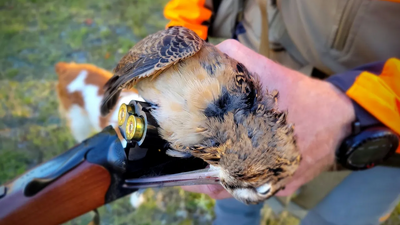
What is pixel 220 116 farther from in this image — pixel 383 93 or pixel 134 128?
pixel 383 93

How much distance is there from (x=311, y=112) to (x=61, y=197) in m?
1.04

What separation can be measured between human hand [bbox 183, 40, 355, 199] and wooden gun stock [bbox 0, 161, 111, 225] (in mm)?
364

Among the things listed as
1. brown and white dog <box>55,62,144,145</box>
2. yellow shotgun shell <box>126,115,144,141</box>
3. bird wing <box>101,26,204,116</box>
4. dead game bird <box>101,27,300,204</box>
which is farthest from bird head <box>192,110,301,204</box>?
brown and white dog <box>55,62,144,145</box>

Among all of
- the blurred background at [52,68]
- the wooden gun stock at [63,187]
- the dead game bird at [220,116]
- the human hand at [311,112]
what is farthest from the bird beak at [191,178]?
the blurred background at [52,68]

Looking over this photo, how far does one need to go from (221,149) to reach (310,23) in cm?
113

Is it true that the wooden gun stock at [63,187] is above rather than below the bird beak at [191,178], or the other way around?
below

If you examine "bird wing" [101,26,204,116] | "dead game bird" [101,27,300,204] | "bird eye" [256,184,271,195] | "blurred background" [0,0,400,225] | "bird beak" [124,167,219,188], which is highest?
"bird wing" [101,26,204,116]

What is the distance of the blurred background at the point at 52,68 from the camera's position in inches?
105

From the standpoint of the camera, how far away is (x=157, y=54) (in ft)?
3.09

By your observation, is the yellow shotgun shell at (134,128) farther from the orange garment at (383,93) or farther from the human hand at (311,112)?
the orange garment at (383,93)

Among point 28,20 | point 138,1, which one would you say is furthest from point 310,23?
point 28,20

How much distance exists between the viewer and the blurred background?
8.77 feet

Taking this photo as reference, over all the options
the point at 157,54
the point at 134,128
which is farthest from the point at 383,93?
the point at 134,128

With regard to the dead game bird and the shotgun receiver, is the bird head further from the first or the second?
the shotgun receiver
